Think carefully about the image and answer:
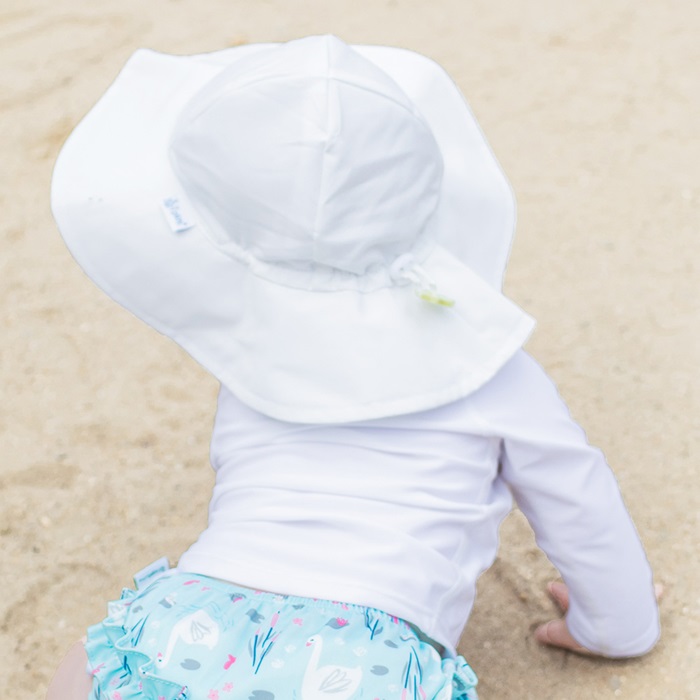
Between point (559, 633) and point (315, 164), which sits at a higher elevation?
point (315, 164)

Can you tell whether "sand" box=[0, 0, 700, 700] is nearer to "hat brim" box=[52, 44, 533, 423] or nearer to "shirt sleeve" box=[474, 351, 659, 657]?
"shirt sleeve" box=[474, 351, 659, 657]

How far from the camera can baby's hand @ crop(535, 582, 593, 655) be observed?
1481mm

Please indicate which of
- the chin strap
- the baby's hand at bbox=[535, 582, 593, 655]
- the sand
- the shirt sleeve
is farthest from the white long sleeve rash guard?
the sand

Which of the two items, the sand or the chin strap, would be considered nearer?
the chin strap

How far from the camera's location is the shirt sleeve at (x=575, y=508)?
47.1 inches

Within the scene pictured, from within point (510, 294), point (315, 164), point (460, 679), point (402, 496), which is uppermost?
point (315, 164)

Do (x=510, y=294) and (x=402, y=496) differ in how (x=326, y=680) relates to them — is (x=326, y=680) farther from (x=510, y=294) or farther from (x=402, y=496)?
(x=510, y=294)

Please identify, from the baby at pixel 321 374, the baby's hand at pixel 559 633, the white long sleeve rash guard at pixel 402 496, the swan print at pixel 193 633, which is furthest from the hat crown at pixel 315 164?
the baby's hand at pixel 559 633

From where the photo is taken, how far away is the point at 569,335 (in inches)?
79.2

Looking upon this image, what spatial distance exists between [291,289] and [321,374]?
0.30 feet

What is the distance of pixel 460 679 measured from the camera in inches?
46.2

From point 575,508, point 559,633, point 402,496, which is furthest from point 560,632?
point 402,496

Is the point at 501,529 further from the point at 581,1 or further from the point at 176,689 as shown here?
the point at 581,1

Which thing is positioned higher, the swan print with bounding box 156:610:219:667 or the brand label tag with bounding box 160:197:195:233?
the brand label tag with bounding box 160:197:195:233
